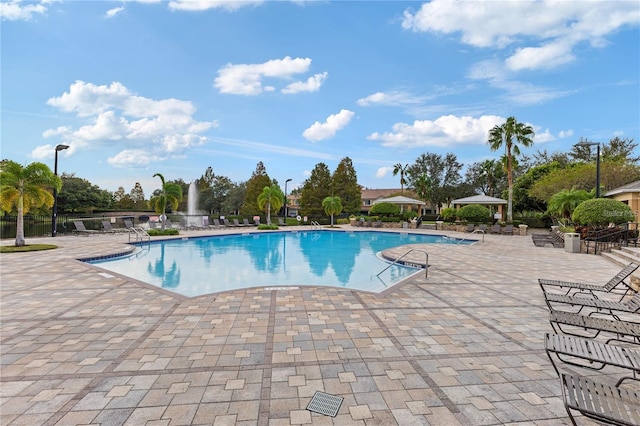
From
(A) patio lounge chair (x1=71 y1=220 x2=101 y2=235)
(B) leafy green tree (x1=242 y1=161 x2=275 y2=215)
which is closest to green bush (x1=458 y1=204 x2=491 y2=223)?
(B) leafy green tree (x1=242 y1=161 x2=275 y2=215)

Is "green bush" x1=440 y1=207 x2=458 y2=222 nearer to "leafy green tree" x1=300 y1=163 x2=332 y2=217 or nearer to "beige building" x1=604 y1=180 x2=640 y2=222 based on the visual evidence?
"beige building" x1=604 y1=180 x2=640 y2=222

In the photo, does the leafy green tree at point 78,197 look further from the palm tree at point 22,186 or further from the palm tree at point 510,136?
the palm tree at point 510,136

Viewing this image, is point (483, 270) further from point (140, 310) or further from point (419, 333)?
point (140, 310)

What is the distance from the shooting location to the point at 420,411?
105 inches

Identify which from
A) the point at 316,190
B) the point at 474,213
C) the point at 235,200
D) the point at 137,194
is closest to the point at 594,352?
the point at 474,213

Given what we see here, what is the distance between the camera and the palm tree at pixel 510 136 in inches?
963

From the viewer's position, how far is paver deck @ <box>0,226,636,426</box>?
2670mm

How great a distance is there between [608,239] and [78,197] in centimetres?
4643

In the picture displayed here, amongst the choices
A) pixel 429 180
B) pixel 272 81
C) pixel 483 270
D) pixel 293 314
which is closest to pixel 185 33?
pixel 272 81

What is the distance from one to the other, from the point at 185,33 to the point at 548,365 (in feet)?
54.2

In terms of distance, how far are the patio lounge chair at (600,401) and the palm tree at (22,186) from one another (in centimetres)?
1644

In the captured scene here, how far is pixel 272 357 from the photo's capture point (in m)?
3.64

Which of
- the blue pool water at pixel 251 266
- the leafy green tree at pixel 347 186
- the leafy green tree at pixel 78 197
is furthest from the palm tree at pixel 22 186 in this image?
the leafy green tree at pixel 347 186

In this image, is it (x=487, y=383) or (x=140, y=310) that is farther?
(x=140, y=310)
